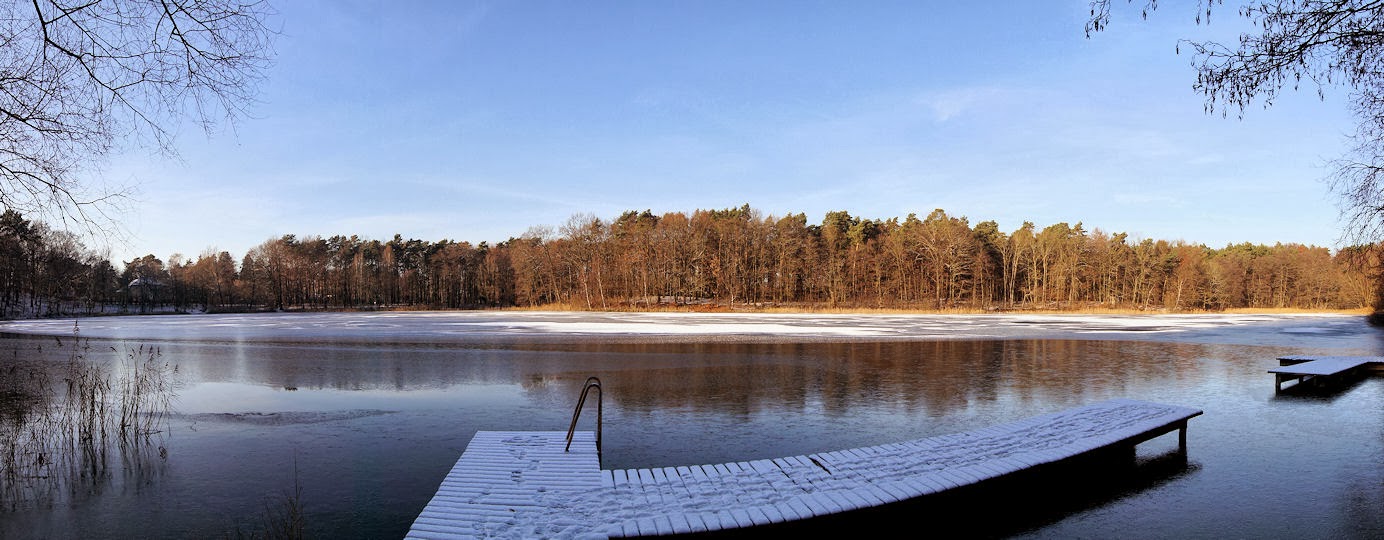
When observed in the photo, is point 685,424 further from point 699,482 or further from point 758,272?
point 758,272

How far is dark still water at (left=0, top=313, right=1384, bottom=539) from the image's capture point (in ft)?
18.7

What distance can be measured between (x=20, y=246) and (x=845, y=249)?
6995 cm

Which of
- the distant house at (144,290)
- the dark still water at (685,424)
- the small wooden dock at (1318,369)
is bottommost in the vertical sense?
the dark still water at (685,424)

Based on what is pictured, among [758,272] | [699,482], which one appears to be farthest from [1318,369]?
[758,272]

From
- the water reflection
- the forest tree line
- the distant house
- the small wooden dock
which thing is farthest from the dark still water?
the distant house

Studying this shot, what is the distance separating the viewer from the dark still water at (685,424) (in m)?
5.70

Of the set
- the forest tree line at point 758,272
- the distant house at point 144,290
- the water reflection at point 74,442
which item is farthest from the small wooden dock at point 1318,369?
the distant house at point 144,290

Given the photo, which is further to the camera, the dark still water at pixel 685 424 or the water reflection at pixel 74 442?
the water reflection at pixel 74 442

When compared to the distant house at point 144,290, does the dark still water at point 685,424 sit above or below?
below

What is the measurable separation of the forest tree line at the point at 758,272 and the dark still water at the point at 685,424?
4447 cm

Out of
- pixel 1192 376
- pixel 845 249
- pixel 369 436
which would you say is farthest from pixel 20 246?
pixel 845 249

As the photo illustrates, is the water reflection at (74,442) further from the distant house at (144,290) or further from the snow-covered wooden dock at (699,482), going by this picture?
the distant house at (144,290)

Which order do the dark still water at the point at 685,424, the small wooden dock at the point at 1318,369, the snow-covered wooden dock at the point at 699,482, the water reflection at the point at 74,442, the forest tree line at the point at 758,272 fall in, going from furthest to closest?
the forest tree line at the point at 758,272, the small wooden dock at the point at 1318,369, the water reflection at the point at 74,442, the dark still water at the point at 685,424, the snow-covered wooden dock at the point at 699,482

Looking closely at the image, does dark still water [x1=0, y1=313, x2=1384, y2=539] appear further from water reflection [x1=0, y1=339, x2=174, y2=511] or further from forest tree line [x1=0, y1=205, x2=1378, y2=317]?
forest tree line [x1=0, y1=205, x2=1378, y2=317]
